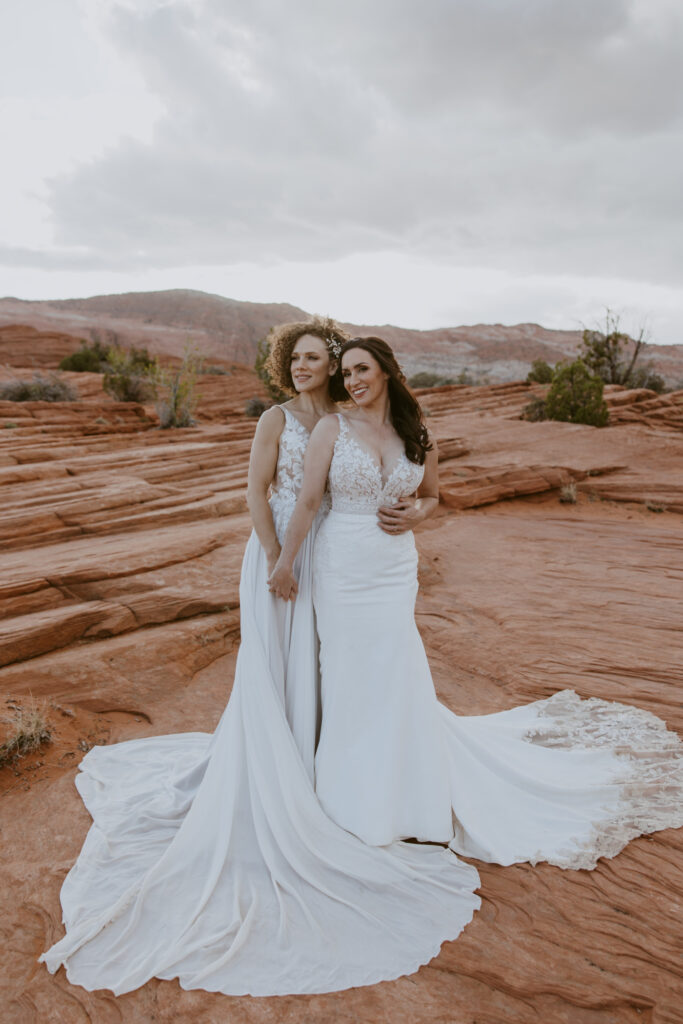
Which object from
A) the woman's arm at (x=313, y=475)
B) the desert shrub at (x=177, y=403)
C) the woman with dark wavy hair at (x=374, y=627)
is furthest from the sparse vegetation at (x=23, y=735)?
the desert shrub at (x=177, y=403)

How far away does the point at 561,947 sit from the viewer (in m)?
2.57

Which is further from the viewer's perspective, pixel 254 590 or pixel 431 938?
pixel 254 590

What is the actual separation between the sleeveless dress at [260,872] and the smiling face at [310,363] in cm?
24

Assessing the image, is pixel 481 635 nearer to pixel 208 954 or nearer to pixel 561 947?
pixel 561 947

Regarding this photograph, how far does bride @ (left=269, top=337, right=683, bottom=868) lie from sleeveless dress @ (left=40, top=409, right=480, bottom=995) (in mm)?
129

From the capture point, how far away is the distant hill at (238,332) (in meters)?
49.7

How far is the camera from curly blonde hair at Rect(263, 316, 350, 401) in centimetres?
312

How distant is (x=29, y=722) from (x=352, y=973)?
9.15 feet

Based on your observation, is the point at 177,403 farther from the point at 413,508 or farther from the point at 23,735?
the point at 413,508

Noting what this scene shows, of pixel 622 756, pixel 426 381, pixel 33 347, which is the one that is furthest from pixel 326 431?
pixel 33 347

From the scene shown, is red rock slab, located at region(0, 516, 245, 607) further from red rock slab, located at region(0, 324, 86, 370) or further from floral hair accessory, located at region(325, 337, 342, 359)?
red rock slab, located at region(0, 324, 86, 370)

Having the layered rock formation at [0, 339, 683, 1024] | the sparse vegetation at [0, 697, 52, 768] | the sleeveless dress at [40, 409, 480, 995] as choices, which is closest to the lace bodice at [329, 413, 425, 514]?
the sleeveless dress at [40, 409, 480, 995]

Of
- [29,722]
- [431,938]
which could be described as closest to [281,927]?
[431,938]

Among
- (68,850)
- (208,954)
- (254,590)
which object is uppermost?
(254,590)
